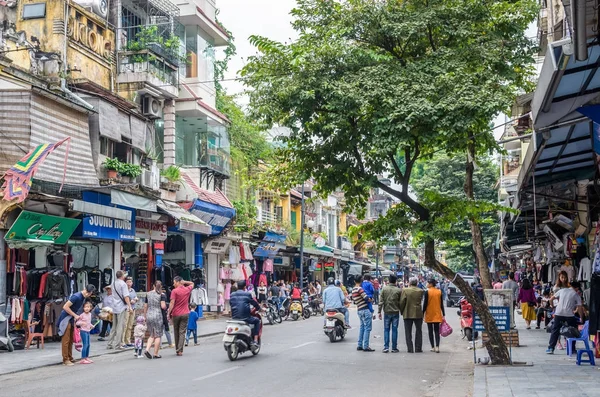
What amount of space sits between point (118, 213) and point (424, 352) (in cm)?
1042

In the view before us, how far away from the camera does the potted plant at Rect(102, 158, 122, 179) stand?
2344 cm

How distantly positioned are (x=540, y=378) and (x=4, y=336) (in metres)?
12.4

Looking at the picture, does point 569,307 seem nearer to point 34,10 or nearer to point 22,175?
point 22,175

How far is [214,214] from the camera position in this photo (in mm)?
31609

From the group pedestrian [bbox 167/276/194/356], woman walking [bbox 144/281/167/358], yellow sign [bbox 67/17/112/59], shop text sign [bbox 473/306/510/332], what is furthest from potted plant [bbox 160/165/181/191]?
shop text sign [bbox 473/306/510/332]

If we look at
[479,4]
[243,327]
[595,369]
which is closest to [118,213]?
[243,327]

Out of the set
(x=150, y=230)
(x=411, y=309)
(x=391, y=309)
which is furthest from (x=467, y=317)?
(x=150, y=230)

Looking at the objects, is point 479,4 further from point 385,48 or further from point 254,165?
point 254,165

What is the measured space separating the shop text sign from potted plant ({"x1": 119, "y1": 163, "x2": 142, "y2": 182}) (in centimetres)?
1324

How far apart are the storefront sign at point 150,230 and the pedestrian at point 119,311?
6.86 metres

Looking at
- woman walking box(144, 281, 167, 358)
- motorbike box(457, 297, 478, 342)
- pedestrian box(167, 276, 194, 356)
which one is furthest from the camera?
motorbike box(457, 297, 478, 342)

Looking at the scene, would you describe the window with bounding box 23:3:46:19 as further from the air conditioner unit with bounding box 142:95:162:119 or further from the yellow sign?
the air conditioner unit with bounding box 142:95:162:119

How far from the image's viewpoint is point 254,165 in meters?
38.9

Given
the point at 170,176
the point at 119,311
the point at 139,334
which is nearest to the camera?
the point at 139,334
